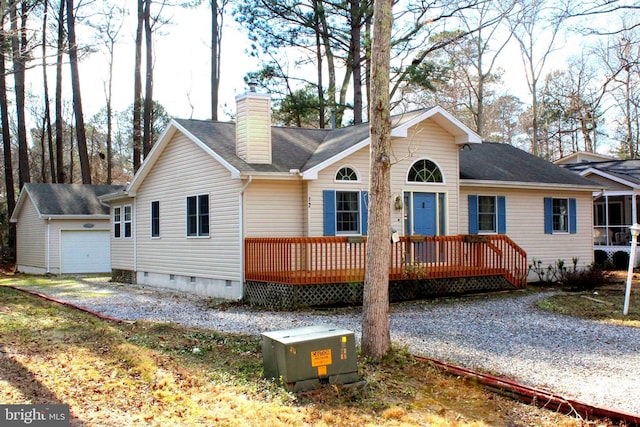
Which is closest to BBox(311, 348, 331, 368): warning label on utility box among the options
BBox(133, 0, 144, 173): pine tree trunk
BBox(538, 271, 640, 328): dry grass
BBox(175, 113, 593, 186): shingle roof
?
BBox(538, 271, 640, 328): dry grass

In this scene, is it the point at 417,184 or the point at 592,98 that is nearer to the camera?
the point at 417,184

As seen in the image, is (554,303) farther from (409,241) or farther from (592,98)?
(592,98)

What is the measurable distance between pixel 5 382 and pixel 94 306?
6.80 metres

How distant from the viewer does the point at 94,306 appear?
12977mm

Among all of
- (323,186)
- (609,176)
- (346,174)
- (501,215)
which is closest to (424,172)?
(346,174)

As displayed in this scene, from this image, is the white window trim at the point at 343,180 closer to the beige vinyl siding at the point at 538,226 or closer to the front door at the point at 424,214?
the front door at the point at 424,214

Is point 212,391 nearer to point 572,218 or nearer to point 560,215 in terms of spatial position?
point 560,215

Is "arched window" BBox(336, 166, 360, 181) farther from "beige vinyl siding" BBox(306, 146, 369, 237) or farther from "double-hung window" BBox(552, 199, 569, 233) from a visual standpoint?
"double-hung window" BBox(552, 199, 569, 233)

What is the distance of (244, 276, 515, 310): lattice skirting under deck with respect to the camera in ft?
40.2

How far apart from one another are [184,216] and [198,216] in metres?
0.83

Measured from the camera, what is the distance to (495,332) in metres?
9.58

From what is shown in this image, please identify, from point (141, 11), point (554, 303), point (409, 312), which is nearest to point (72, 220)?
point (141, 11)

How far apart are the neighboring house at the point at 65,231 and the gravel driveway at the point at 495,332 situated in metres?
10.6

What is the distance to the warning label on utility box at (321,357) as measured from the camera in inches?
241
